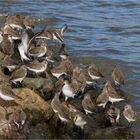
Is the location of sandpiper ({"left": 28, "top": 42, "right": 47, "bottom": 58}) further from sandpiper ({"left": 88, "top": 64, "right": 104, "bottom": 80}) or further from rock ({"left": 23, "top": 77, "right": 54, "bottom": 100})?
rock ({"left": 23, "top": 77, "right": 54, "bottom": 100})

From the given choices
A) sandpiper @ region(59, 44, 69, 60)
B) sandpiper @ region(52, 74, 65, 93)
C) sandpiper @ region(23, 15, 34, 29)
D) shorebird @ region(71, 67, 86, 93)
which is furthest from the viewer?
sandpiper @ region(23, 15, 34, 29)

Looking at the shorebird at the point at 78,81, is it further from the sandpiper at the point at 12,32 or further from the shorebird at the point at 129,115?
the sandpiper at the point at 12,32

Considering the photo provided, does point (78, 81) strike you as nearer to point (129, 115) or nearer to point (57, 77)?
point (57, 77)

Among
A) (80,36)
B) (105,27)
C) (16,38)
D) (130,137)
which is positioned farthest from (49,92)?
(105,27)

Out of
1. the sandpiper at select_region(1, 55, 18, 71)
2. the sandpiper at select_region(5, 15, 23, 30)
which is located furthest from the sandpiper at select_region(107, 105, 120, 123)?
the sandpiper at select_region(5, 15, 23, 30)

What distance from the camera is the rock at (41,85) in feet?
39.9

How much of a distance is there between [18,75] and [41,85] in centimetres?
57

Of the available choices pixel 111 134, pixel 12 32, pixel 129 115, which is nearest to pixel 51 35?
pixel 12 32

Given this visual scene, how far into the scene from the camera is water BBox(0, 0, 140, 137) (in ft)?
52.7

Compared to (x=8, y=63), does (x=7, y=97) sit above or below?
above

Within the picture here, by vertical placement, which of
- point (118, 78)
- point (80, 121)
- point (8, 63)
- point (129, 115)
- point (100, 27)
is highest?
point (8, 63)

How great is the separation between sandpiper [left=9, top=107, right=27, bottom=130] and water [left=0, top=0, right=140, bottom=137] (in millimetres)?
2890

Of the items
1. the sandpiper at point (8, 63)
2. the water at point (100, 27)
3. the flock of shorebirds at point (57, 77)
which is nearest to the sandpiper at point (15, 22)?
the flock of shorebirds at point (57, 77)

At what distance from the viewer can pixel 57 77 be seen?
13.4 metres
